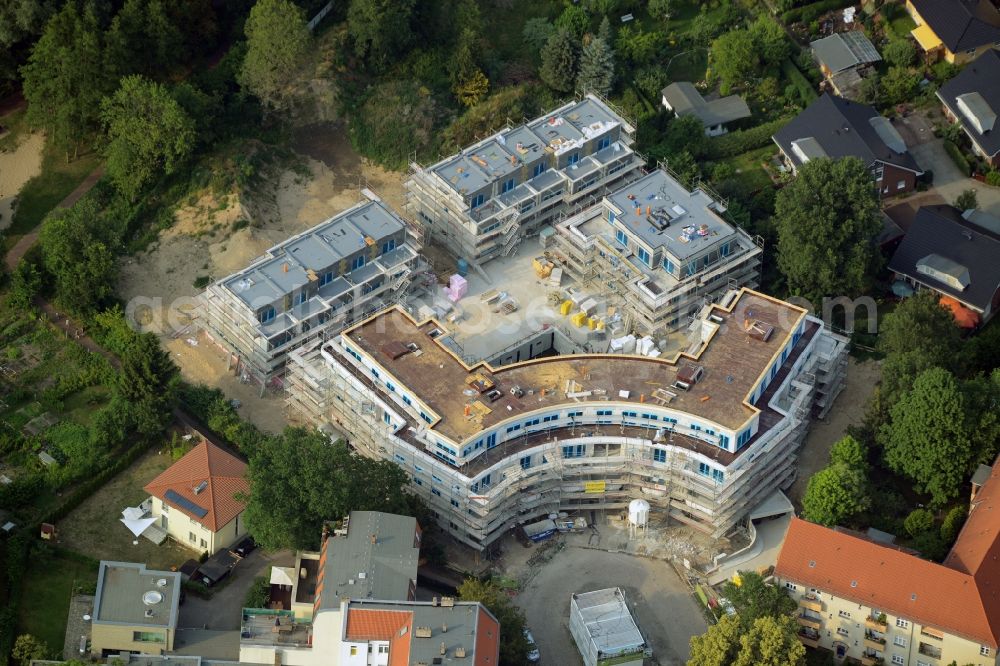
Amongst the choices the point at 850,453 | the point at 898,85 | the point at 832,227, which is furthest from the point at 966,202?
the point at 850,453

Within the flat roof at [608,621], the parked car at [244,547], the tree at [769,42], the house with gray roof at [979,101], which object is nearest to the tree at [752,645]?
the flat roof at [608,621]

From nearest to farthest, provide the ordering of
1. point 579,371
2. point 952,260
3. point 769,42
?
point 579,371 → point 952,260 → point 769,42

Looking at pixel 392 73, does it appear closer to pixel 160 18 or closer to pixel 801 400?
pixel 160 18

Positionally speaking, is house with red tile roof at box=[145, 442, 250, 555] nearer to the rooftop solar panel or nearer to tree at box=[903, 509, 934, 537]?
the rooftop solar panel

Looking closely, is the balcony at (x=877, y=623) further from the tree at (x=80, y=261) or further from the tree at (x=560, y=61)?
the tree at (x=80, y=261)

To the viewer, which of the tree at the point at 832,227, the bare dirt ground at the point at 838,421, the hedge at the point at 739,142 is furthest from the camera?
the hedge at the point at 739,142

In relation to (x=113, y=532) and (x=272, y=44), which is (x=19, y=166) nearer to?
(x=272, y=44)
